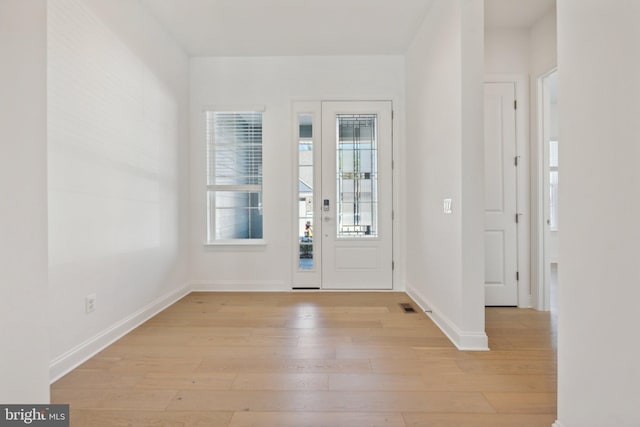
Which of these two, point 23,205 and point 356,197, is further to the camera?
point 356,197

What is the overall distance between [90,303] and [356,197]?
2.91m

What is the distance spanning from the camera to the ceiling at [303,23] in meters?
3.15

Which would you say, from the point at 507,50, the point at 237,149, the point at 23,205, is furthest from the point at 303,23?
the point at 23,205

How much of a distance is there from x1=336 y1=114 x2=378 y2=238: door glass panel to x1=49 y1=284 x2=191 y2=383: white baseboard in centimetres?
217

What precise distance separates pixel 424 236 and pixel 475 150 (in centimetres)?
118

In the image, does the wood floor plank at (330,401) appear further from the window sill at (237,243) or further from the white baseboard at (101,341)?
the window sill at (237,243)

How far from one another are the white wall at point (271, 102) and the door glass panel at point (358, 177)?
0.31m

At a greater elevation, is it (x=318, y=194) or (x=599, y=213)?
(x=318, y=194)

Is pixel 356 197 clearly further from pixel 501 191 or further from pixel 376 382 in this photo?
pixel 376 382

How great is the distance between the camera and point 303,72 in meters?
4.23

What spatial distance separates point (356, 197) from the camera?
14.0 feet

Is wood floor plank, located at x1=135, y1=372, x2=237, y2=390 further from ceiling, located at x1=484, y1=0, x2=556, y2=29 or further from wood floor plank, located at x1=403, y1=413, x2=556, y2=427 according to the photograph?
ceiling, located at x1=484, y1=0, x2=556, y2=29

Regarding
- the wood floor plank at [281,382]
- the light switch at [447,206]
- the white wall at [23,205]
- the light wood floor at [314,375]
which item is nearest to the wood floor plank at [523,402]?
the light wood floor at [314,375]

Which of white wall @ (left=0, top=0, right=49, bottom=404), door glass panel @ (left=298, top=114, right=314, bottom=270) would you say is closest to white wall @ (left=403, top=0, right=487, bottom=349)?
door glass panel @ (left=298, top=114, right=314, bottom=270)
